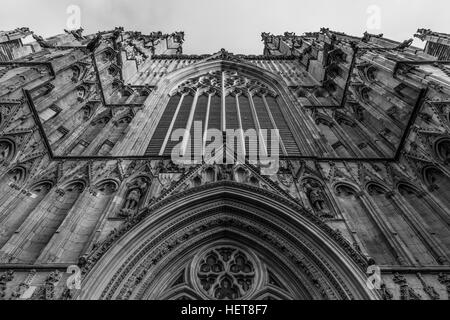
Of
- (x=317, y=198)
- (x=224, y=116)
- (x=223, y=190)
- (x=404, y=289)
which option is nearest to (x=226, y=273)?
(x=223, y=190)

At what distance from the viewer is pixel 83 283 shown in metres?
7.22

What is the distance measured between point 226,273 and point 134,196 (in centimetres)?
365

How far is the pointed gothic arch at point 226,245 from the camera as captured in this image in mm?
7750

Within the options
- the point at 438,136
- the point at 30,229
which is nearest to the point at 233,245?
the point at 30,229

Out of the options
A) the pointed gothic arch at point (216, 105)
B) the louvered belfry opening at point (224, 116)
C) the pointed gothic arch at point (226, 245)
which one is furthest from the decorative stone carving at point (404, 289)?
the louvered belfry opening at point (224, 116)

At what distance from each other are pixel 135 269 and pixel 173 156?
5046 mm

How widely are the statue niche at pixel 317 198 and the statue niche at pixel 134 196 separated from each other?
206 inches

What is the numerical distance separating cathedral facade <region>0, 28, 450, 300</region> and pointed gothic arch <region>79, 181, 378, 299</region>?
0.03 m

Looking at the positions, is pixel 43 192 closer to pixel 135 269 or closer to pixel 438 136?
pixel 135 269

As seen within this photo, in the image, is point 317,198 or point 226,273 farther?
point 317,198

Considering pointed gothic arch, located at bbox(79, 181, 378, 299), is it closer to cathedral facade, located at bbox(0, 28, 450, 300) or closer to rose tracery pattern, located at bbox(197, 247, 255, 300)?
cathedral facade, located at bbox(0, 28, 450, 300)

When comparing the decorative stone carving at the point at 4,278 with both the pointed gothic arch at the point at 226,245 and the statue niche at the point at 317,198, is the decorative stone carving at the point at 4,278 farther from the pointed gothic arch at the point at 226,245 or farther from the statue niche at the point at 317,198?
the statue niche at the point at 317,198

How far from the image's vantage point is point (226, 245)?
32.1ft

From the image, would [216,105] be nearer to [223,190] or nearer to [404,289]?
[223,190]
